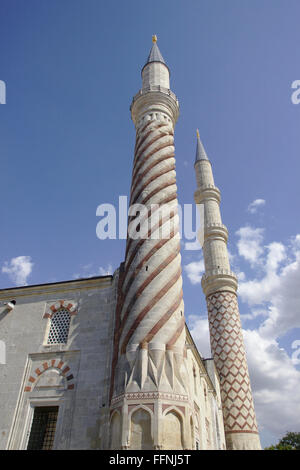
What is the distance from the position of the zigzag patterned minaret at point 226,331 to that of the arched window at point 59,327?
8.29m

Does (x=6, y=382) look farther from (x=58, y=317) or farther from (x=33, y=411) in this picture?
(x=58, y=317)

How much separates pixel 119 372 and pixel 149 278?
1897 mm

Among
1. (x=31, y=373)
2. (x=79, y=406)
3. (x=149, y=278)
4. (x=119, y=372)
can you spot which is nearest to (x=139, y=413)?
(x=119, y=372)

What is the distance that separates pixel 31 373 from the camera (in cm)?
805

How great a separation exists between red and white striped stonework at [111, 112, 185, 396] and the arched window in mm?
1418

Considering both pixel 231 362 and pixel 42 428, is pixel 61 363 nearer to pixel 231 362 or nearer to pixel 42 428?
pixel 42 428

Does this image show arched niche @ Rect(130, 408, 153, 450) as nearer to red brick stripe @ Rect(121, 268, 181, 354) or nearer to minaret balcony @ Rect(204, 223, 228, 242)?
red brick stripe @ Rect(121, 268, 181, 354)

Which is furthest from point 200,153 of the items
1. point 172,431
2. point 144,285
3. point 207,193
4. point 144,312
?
point 172,431

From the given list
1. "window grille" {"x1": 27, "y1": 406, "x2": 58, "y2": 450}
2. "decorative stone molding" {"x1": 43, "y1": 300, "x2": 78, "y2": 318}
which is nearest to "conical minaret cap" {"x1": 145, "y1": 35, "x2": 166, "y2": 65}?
"decorative stone molding" {"x1": 43, "y1": 300, "x2": 78, "y2": 318}

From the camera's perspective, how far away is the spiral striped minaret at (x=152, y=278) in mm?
6352

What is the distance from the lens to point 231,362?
47.7ft

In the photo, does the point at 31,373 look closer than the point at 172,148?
Yes

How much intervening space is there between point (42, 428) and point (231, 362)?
28.8ft

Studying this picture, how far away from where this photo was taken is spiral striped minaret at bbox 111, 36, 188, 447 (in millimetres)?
6352
